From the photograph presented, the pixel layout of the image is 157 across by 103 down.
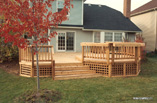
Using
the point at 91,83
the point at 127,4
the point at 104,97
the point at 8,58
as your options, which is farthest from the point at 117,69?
the point at 127,4

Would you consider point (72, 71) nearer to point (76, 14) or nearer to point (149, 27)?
point (76, 14)

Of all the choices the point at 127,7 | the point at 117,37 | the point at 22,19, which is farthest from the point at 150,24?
the point at 22,19

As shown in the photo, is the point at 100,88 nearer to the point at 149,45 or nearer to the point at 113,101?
the point at 113,101

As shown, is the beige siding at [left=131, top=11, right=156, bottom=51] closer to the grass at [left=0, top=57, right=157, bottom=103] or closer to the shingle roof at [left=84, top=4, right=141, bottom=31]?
the shingle roof at [left=84, top=4, right=141, bottom=31]

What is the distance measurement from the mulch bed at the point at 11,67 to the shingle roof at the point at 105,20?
752 centimetres

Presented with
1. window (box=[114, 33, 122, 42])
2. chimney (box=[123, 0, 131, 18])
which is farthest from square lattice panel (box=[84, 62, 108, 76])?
chimney (box=[123, 0, 131, 18])

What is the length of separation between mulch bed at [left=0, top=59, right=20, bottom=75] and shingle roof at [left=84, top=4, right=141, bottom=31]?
24.7 ft

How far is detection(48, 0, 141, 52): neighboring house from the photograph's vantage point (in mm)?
13461

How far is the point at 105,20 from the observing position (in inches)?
608

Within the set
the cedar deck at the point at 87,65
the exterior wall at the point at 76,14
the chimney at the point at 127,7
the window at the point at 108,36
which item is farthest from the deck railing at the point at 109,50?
the chimney at the point at 127,7

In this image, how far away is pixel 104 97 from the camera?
4535mm

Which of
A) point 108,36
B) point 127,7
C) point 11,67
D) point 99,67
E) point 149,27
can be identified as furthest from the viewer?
point 149,27

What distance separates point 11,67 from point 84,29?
769cm

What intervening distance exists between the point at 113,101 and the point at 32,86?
3202 mm
